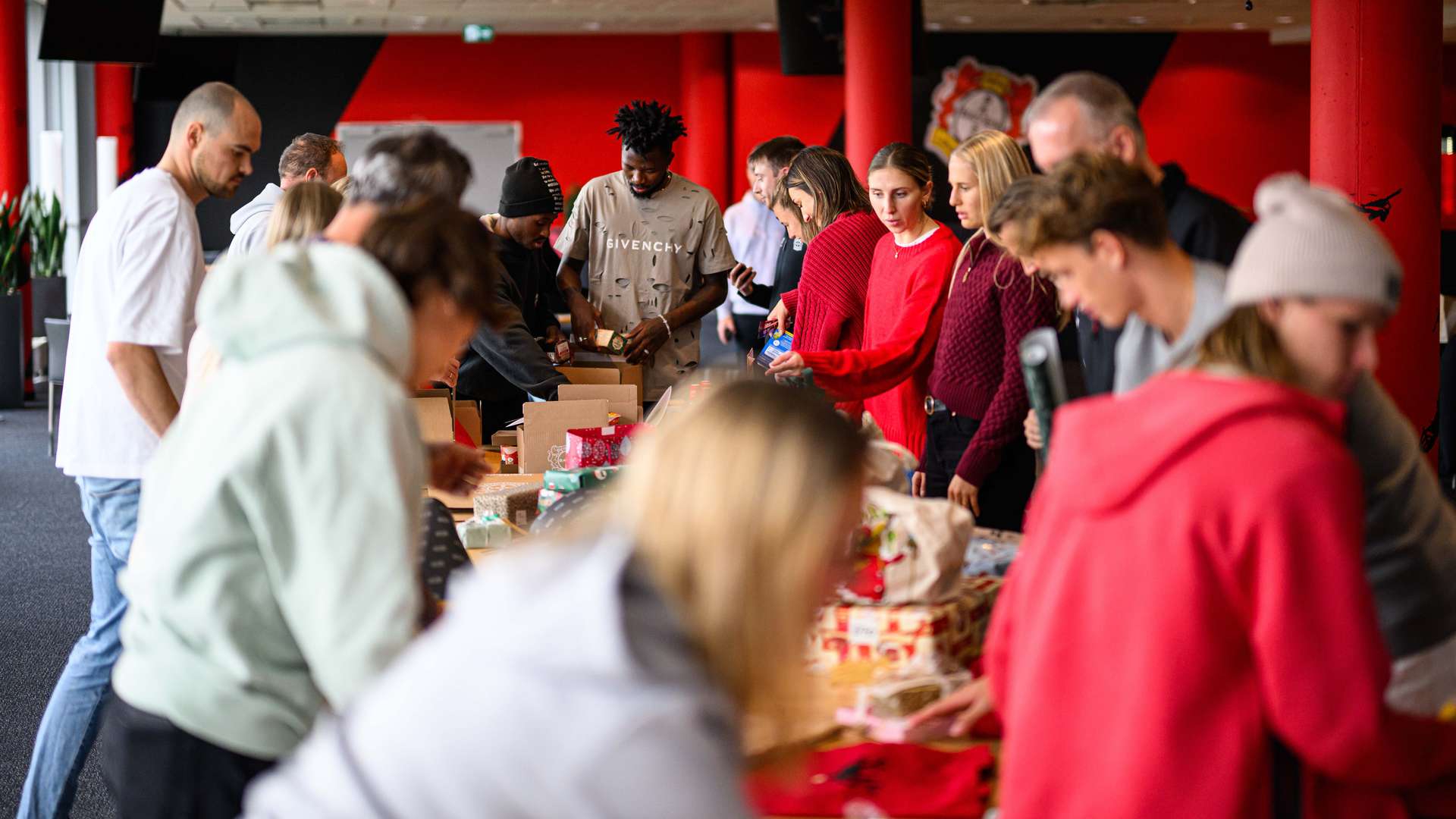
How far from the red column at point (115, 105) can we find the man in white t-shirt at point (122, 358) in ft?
43.0

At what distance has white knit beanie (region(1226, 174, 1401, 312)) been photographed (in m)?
1.31

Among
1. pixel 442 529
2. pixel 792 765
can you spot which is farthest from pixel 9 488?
pixel 792 765

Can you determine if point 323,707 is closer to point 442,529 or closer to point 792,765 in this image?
point 792,765

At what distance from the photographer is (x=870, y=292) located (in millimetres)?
3541

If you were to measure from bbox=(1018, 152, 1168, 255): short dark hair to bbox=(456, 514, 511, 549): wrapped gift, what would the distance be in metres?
1.41

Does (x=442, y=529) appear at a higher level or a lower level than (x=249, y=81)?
lower

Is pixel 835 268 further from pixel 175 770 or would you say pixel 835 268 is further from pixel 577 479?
pixel 175 770

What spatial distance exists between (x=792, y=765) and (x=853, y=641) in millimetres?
807

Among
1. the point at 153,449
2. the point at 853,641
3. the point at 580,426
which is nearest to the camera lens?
the point at 853,641

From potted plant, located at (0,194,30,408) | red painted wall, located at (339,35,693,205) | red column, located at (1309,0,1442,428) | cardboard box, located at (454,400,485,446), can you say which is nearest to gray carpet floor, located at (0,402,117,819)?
cardboard box, located at (454,400,485,446)

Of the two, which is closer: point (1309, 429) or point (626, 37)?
point (1309, 429)

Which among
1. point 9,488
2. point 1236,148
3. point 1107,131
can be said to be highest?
point 1236,148

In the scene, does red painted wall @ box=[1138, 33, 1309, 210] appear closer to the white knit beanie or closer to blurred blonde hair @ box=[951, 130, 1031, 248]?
blurred blonde hair @ box=[951, 130, 1031, 248]

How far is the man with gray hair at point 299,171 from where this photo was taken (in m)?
3.49
